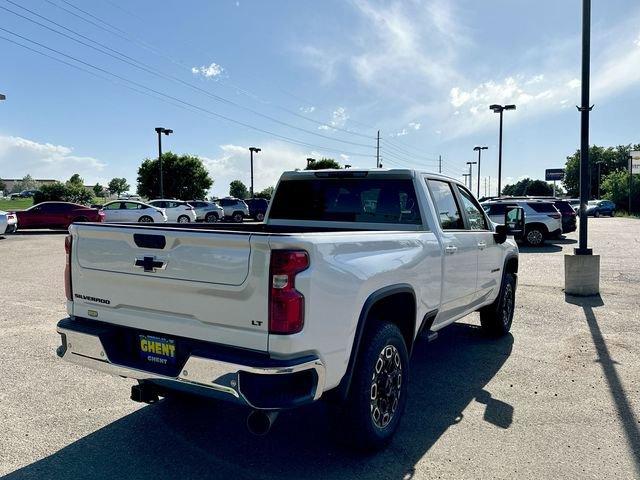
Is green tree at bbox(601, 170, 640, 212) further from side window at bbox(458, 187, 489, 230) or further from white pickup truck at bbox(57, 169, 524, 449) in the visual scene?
white pickup truck at bbox(57, 169, 524, 449)

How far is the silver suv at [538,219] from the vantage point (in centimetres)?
1800

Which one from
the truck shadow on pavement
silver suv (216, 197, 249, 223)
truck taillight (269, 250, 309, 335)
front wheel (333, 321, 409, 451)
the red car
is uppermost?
silver suv (216, 197, 249, 223)

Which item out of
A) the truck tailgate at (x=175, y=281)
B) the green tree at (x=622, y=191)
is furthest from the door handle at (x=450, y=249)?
the green tree at (x=622, y=191)

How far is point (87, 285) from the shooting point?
3.36 metres

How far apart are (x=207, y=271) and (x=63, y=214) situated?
22832mm

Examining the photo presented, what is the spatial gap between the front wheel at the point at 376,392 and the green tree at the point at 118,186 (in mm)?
143757

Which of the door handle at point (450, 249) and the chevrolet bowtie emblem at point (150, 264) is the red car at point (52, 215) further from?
the chevrolet bowtie emblem at point (150, 264)

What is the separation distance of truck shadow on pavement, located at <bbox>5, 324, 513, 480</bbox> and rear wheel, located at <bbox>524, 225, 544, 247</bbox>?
49.1 feet

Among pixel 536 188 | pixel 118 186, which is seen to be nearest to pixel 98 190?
pixel 118 186

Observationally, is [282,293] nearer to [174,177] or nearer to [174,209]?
[174,209]

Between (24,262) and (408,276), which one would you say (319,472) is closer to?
(408,276)

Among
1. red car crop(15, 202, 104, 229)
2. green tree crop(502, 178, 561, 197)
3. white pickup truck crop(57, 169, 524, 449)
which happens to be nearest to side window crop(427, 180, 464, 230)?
white pickup truck crop(57, 169, 524, 449)

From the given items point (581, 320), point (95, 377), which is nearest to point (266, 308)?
point (95, 377)

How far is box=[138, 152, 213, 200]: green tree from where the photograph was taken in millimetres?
52312
